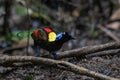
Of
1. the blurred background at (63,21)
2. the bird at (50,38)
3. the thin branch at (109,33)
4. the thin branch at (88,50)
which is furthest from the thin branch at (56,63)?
the thin branch at (109,33)

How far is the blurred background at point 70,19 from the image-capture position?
708 centimetres

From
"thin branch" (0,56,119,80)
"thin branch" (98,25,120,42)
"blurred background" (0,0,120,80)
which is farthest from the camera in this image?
"thin branch" (98,25,120,42)

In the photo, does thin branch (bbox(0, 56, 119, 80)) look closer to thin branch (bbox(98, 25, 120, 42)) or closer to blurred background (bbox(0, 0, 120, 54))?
blurred background (bbox(0, 0, 120, 54))

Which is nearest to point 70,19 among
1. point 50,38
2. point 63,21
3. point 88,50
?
point 63,21

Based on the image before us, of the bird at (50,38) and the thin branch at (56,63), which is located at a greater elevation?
the bird at (50,38)

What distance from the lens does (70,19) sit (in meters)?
8.25

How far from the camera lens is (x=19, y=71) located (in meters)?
→ 3.59

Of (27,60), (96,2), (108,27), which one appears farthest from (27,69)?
(96,2)

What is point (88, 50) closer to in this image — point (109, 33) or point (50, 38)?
point (50, 38)

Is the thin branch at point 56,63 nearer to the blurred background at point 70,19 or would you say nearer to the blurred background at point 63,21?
the blurred background at point 63,21

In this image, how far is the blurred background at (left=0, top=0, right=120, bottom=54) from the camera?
23.2 ft

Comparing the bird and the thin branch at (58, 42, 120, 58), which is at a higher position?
the bird

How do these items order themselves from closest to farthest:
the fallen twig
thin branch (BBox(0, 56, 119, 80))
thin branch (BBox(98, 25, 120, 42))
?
thin branch (BBox(0, 56, 119, 80)) < the fallen twig < thin branch (BBox(98, 25, 120, 42))

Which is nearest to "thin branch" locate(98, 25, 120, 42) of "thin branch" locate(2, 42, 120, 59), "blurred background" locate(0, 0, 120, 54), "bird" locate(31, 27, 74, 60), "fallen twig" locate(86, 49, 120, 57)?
"blurred background" locate(0, 0, 120, 54)
